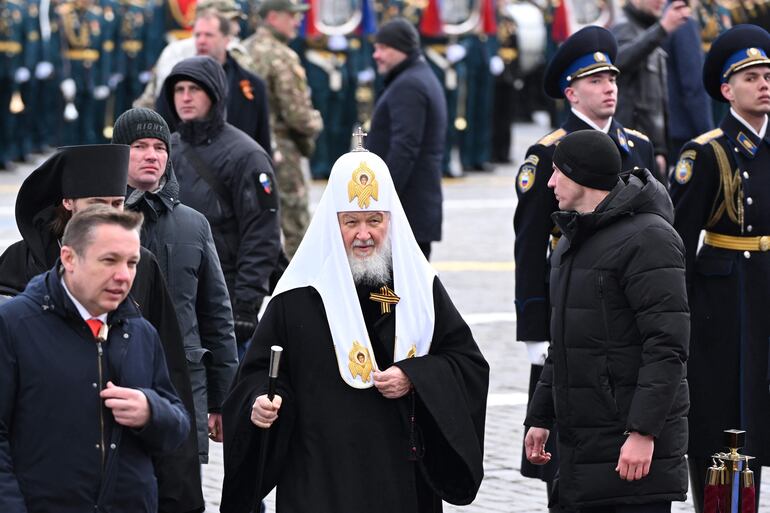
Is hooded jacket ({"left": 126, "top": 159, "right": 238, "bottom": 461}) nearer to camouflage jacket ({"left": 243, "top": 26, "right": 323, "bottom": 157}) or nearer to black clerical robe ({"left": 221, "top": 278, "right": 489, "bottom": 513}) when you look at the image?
black clerical robe ({"left": 221, "top": 278, "right": 489, "bottom": 513})

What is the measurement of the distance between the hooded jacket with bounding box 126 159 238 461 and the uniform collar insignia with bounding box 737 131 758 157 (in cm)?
225

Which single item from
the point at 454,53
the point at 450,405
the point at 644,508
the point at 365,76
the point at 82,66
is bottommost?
the point at 644,508

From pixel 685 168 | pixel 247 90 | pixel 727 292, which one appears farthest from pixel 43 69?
pixel 727 292

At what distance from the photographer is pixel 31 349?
5.04 metres

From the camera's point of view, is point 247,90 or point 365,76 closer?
point 247,90

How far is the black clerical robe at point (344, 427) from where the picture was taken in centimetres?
569

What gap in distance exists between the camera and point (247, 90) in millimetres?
10188

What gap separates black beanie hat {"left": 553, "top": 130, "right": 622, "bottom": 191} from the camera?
6.16 m

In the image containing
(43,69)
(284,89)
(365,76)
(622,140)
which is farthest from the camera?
(43,69)

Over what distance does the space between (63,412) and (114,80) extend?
18.8 meters

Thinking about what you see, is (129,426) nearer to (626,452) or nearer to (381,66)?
(626,452)

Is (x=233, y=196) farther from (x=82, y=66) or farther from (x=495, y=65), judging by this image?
(x=82, y=66)

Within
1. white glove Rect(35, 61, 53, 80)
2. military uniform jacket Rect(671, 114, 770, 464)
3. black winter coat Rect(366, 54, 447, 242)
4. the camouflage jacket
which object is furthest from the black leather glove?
white glove Rect(35, 61, 53, 80)

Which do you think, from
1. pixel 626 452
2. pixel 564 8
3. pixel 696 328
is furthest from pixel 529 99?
pixel 626 452
